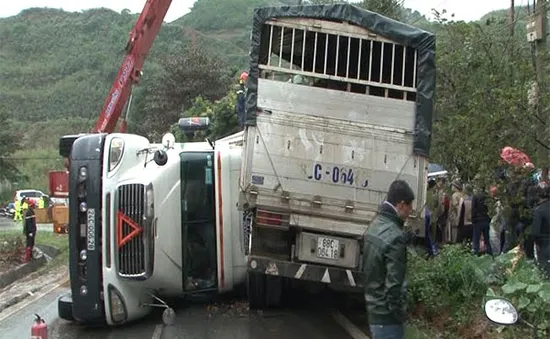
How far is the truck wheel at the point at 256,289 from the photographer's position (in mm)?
9148

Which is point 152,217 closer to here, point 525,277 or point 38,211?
point 525,277

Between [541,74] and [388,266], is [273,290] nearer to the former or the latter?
[388,266]

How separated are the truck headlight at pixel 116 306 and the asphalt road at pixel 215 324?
198 millimetres

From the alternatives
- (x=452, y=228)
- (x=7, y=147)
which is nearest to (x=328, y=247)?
(x=452, y=228)

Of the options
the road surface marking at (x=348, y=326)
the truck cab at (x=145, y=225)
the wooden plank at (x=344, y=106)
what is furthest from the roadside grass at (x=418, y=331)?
the truck cab at (x=145, y=225)

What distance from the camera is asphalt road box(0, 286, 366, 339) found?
8.41 m

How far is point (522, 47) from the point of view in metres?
15.0

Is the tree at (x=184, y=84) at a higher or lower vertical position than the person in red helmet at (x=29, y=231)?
higher

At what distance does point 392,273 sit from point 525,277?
3.23 meters

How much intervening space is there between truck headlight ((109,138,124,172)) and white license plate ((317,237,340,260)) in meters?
2.77

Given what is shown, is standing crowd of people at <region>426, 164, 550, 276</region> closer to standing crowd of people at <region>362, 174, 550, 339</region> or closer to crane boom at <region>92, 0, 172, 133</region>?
standing crowd of people at <region>362, 174, 550, 339</region>

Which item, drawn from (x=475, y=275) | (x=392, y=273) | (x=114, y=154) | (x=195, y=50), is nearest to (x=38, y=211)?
(x=195, y=50)

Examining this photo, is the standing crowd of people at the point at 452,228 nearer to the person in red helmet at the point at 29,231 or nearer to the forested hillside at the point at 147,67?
the forested hillside at the point at 147,67

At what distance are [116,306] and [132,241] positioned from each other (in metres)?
0.83
